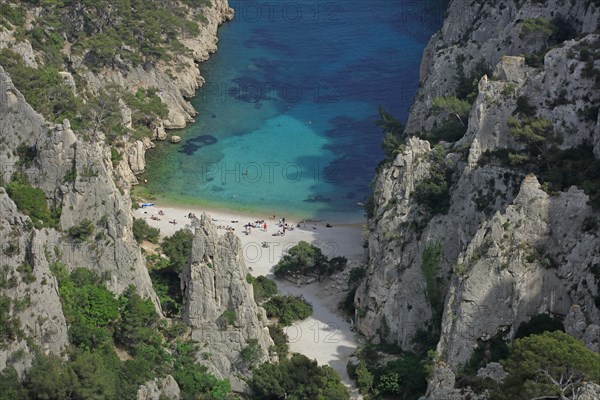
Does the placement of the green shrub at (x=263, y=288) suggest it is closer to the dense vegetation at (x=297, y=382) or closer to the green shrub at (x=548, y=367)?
the dense vegetation at (x=297, y=382)

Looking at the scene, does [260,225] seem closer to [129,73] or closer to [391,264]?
[391,264]

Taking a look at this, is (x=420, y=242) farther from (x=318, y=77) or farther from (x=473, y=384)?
(x=318, y=77)

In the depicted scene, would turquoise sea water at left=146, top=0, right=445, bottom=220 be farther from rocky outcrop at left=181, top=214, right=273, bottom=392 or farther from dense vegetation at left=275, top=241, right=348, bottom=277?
rocky outcrop at left=181, top=214, right=273, bottom=392

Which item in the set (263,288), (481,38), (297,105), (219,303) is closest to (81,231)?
(219,303)

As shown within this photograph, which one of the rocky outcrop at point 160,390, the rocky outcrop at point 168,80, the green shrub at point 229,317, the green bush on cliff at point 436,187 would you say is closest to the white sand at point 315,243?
the green shrub at point 229,317

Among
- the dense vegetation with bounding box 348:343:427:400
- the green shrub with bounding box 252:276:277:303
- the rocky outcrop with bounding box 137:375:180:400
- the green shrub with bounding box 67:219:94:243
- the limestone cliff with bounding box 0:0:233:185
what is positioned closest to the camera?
the rocky outcrop with bounding box 137:375:180:400

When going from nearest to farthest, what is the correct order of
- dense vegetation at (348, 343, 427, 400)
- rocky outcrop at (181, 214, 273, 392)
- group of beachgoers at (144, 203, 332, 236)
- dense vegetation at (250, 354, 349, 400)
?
dense vegetation at (348, 343, 427, 400), dense vegetation at (250, 354, 349, 400), rocky outcrop at (181, 214, 273, 392), group of beachgoers at (144, 203, 332, 236)

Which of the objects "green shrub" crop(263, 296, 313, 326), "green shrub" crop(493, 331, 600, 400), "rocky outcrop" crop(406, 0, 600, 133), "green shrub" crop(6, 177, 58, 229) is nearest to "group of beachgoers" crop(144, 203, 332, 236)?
"rocky outcrop" crop(406, 0, 600, 133)

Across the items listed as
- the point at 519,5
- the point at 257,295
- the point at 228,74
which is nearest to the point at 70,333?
the point at 257,295
